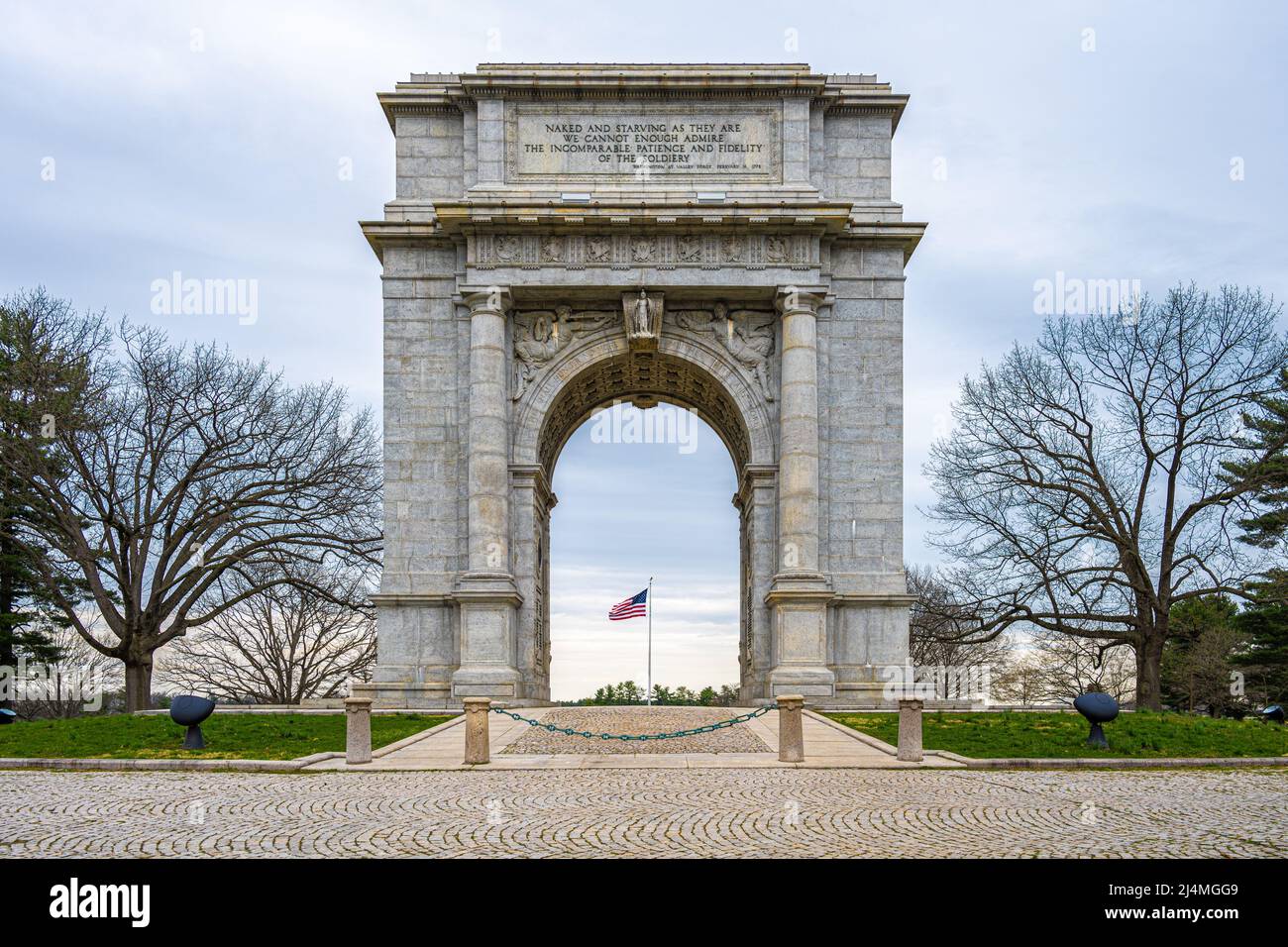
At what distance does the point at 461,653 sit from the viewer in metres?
30.5

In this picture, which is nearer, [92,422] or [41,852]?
[41,852]

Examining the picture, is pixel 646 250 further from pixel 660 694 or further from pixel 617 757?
pixel 660 694

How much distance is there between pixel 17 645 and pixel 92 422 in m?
10.1

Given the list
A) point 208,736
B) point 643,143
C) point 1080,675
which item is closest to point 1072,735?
point 208,736

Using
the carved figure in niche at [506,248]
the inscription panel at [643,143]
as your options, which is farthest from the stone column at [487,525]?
the inscription panel at [643,143]

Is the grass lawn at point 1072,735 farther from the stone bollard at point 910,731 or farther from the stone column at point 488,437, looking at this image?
the stone column at point 488,437

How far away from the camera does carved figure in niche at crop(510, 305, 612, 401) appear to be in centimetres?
3294

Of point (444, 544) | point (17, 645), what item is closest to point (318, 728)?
point (444, 544)

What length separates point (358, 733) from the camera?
1798 cm

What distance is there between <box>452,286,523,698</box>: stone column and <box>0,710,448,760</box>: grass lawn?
2760 millimetres

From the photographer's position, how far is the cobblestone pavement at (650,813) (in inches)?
429

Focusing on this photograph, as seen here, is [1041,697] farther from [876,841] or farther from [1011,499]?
[876,841]

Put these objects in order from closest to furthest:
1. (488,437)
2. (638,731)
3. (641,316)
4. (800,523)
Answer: (638,731)
(800,523)
(488,437)
(641,316)

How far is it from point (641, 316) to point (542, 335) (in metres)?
2.92
